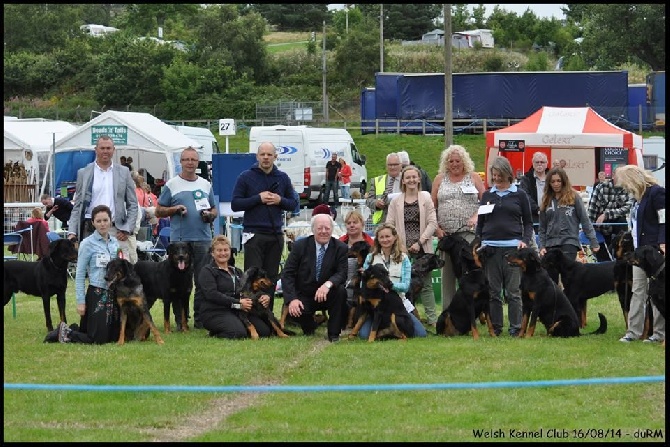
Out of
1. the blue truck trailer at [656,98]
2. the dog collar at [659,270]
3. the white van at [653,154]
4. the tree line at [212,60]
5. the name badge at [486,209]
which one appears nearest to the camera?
the dog collar at [659,270]

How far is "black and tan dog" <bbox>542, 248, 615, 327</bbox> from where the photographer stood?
369 inches

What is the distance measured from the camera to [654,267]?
8.07 meters

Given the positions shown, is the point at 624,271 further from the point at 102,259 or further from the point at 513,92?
the point at 513,92

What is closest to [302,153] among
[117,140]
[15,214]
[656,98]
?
[117,140]

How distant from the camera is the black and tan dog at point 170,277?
9.34 meters

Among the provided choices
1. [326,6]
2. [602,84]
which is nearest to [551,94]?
[602,84]

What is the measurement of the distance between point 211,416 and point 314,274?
321cm

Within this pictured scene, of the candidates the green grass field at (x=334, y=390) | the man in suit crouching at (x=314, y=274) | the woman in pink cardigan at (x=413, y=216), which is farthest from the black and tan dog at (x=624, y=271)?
the man in suit crouching at (x=314, y=274)

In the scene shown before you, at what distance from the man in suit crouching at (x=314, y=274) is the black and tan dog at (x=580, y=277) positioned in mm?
1810

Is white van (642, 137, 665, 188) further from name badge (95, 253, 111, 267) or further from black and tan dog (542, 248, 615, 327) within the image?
name badge (95, 253, 111, 267)

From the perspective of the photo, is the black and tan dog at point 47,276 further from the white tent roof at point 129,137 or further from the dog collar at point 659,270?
the white tent roof at point 129,137

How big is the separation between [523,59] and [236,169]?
44.8 m

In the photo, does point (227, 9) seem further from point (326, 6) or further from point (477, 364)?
point (477, 364)

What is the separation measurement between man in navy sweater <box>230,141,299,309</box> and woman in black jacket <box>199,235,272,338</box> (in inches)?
12.7
